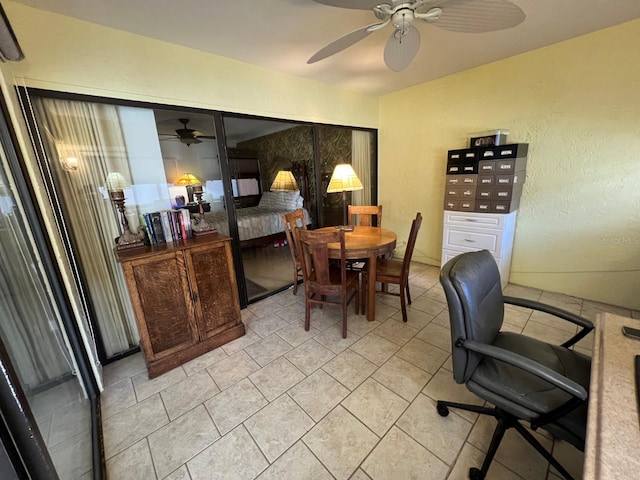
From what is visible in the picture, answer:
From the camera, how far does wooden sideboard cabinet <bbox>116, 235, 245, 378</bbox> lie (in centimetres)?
176

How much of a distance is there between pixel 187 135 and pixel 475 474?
9.89 ft

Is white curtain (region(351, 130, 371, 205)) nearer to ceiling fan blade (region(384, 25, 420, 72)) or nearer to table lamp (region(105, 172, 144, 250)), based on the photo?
ceiling fan blade (region(384, 25, 420, 72))

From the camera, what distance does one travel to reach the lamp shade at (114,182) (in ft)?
6.17

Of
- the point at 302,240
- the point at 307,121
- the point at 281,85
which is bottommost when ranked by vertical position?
the point at 302,240

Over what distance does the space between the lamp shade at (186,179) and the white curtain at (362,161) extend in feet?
7.60

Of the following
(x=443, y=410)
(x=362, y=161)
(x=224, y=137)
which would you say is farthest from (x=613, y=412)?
(x=362, y=161)

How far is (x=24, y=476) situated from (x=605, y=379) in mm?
1713

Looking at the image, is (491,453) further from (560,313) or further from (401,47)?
(401,47)

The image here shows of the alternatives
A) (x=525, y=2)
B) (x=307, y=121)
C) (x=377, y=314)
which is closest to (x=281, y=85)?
(x=307, y=121)

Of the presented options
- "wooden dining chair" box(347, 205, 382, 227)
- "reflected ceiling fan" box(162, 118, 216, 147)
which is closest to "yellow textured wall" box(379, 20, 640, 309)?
"wooden dining chair" box(347, 205, 382, 227)

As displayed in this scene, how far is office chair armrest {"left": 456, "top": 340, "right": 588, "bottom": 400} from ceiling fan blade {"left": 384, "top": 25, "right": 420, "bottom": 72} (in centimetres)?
176

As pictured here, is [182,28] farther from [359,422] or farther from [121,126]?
[359,422]

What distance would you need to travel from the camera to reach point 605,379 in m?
0.83

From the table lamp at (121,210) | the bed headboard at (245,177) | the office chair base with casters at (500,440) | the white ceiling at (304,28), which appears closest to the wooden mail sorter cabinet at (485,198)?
the white ceiling at (304,28)
